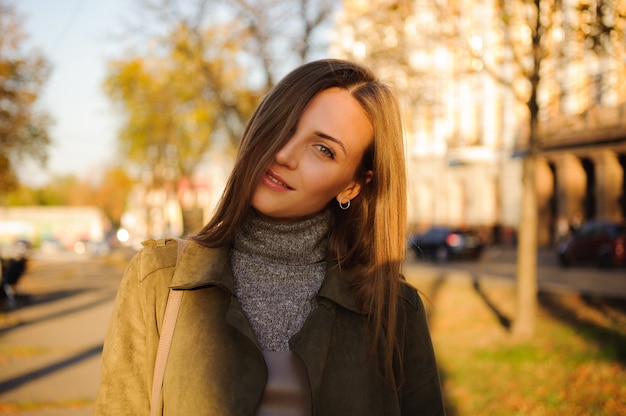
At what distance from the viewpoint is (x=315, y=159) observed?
2.30 meters

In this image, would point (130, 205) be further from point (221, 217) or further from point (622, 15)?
point (221, 217)

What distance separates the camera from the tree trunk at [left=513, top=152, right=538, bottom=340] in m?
11.8

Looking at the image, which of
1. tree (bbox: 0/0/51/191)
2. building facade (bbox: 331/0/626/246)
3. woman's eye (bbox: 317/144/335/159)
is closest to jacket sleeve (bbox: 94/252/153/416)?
woman's eye (bbox: 317/144/335/159)

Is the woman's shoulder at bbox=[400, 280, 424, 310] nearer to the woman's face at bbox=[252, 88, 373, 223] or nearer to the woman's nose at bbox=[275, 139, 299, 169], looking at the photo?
the woman's face at bbox=[252, 88, 373, 223]

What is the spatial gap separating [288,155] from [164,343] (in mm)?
672

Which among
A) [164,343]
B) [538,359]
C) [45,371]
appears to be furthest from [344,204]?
[538,359]

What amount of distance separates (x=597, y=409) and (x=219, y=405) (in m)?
6.50

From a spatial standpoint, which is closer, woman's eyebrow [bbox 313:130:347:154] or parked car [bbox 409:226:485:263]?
woman's eyebrow [bbox 313:130:347:154]

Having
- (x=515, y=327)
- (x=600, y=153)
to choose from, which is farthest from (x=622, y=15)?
(x=600, y=153)

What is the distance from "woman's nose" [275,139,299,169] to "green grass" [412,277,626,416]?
3837 millimetres

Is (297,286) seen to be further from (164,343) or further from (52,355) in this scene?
(52,355)

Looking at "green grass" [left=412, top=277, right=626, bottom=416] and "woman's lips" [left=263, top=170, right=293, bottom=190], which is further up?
"woman's lips" [left=263, top=170, right=293, bottom=190]

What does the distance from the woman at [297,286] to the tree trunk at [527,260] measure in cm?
981

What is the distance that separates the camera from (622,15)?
354 inches
